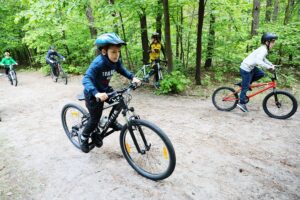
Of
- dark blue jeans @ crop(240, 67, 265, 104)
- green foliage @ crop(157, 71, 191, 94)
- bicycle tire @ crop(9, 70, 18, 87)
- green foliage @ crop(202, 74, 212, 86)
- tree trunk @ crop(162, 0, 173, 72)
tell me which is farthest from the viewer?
bicycle tire @ crop(9, 70, 18, 87)

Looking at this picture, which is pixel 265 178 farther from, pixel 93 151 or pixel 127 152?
pixel 93 151

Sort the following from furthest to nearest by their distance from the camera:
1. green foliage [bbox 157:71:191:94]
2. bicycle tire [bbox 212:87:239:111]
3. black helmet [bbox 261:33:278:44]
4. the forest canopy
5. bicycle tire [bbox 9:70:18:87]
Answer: bicycle tire [bbox 9:70:18:87] < green foliage [bbox 157:71:191:94] < the forest canopy < bicycle tire [bbox 212:87:239:111] < black helmet [bbox 261:33:278:44]

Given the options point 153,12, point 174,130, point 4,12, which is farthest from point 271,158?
point 4,12

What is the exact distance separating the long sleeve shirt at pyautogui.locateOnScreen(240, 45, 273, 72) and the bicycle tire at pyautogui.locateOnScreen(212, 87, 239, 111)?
90 centimetres

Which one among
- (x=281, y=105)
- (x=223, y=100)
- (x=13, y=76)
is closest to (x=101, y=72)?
(x=223, y=100)

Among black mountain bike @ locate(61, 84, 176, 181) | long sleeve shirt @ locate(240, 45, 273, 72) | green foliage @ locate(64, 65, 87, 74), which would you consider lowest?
green foliage @ locate(64, 65, 87, 74)

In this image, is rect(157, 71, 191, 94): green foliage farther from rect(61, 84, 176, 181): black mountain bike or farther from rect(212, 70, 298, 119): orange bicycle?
rect(61, 84, 176, 181): black mountain bike

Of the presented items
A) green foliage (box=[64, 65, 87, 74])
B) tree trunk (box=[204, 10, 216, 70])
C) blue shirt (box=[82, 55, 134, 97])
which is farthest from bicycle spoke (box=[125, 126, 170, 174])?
green foliage (box=[64, 65, 87, 74])

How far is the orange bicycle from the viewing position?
602cm

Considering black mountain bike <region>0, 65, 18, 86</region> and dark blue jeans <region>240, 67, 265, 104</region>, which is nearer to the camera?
dark blue jeans <region>240, 67, 265, 104</region>

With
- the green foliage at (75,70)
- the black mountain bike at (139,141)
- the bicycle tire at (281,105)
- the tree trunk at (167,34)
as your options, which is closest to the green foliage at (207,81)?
the tree trunk at (167,34)

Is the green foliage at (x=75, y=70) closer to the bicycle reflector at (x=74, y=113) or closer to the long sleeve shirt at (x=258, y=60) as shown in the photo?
the bicycle reflector at (x=74, y=113)

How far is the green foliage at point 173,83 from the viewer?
342 inches

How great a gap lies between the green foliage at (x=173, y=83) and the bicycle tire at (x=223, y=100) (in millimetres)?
1809
